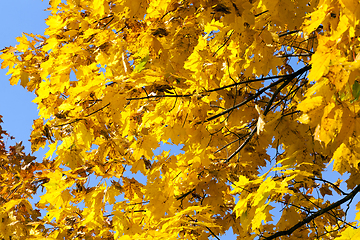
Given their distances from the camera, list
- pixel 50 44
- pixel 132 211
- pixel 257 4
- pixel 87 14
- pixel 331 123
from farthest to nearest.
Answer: pixel 87 14 < pixel 50 44 < pixel 132 211 < pixel 257 4 < pixel 331 123

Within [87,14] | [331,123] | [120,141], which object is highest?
[87,14]

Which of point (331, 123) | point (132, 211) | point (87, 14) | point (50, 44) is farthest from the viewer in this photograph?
point (87, 14)

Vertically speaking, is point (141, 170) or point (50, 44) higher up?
point (50, 44)

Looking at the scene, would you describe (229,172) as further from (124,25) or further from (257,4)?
(124,25)

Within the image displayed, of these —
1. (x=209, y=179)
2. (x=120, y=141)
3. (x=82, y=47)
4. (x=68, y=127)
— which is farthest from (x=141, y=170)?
(x=82, y=47)

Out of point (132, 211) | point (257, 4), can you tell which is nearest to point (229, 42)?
point (257, 4)

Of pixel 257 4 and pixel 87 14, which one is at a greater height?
pixel 87 14

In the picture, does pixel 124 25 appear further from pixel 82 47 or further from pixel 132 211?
pixel 132 211

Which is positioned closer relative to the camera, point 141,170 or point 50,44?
point 141,170

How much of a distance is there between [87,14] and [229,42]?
1815 mm

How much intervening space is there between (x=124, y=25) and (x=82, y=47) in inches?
19.3

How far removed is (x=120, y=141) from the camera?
266 centimetres

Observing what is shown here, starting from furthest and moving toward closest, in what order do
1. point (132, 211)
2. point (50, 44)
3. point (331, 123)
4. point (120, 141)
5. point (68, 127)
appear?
point (50, 44) < point (132, 211) < point (120, 141) < point (68, 127) < point (331, 123)

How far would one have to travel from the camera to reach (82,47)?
270cm
